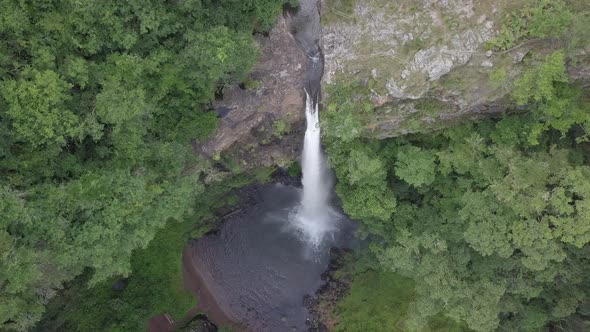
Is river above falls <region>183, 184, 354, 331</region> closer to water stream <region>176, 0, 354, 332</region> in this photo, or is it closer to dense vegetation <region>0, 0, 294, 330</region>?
Result: water stream <region>176, 0, 354, 332</region>

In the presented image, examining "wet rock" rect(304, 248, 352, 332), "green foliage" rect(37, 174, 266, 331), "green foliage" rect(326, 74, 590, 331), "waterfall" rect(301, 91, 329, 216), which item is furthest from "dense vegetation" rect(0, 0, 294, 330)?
"wet rock" rect(304, 248, 352, 332)

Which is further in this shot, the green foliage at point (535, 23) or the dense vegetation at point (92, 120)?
the green foliage at point (535, 23)

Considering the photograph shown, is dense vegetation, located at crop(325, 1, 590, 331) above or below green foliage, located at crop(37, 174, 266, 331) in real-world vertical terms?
below

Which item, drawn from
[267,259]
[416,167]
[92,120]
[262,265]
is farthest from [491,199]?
[92,120]

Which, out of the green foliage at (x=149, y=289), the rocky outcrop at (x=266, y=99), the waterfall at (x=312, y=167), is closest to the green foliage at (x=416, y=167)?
the waterfall at (x=312, y=167)

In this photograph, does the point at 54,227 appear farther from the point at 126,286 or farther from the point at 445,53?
the point at 445,53

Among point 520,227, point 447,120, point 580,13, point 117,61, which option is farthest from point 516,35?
point 117,61

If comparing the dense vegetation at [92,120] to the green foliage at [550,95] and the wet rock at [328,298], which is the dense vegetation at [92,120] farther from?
the wet rock at [328,298]
